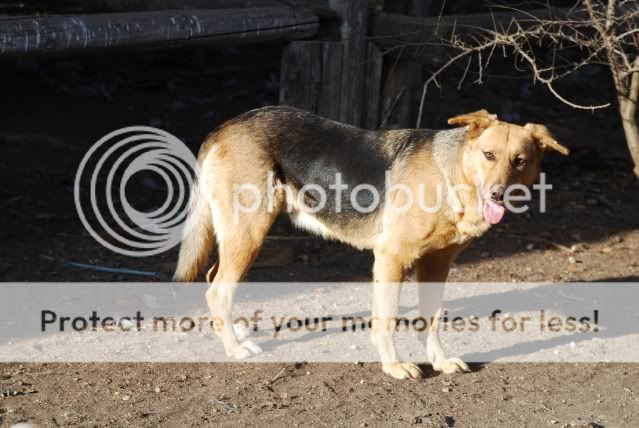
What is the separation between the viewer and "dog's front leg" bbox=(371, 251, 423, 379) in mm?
5301

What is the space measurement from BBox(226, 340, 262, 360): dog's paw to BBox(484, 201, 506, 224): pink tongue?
1.67 m

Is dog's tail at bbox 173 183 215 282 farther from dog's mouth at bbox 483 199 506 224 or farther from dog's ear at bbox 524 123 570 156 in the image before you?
dog's ear at bbox 524 123 570 156

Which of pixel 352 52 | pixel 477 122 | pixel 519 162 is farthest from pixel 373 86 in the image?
pixel 519 162

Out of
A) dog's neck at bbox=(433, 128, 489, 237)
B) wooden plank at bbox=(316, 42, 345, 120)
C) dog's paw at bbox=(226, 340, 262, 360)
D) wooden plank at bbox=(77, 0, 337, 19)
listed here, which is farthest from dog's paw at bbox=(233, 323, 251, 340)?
wooden plank at bbox=(77, 0, 337, 19)

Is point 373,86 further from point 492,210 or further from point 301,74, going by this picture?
point 492,210

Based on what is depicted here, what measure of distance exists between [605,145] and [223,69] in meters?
4.73

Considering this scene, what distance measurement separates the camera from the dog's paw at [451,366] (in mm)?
5484

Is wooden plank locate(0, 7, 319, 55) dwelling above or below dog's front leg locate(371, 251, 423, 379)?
above

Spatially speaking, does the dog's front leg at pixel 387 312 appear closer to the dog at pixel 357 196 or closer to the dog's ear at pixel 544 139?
the dog at pixel 357 196

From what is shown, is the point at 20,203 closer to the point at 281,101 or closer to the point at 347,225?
the point at 281,101

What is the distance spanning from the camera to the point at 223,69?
37.3 ft

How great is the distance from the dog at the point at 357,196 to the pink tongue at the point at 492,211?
4 cm

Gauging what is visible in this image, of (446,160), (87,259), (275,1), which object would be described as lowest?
(87,259)

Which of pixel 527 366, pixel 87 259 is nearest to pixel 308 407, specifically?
pixel 527 366
